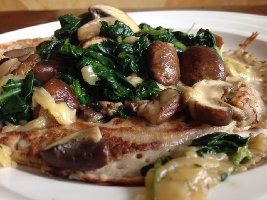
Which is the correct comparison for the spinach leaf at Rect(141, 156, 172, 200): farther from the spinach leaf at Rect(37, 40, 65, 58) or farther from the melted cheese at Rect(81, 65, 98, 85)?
the spinach leaf at Rect(37, 40, 65, 58)

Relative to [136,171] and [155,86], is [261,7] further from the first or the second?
[136,171]

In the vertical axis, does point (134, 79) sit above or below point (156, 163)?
above

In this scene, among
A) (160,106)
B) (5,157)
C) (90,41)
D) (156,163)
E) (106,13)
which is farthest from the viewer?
(106,13)

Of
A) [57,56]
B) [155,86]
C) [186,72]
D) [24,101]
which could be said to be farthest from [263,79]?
[24,101]

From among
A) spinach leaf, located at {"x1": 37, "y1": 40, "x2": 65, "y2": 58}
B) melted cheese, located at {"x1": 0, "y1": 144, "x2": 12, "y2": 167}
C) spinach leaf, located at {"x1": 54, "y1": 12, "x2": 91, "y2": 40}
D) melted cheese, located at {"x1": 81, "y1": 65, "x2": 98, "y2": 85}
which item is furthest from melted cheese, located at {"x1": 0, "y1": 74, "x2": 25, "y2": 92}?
spinach leaf, located at {"x1": 54, "y1": 12, "x2": 91, "y2": 40}

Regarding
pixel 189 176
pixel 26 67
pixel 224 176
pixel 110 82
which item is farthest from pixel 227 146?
pixel 26 67

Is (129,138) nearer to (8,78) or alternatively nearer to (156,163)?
(156,163)

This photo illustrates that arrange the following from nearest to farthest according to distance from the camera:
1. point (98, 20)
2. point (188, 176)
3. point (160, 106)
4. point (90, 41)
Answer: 1. point (188, 176)
2. point (160, 106)
3. point (90, 41)
4. point (98, 20)
